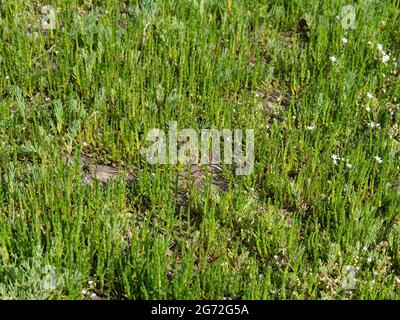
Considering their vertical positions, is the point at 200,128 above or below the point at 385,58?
below

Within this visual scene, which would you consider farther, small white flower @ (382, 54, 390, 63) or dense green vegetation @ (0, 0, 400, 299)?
small white flower @ (382, 54, 390, 63)

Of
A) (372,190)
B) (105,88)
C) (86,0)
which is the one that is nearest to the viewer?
(372,190)

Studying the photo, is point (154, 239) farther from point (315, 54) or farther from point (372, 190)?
point (315, 54)

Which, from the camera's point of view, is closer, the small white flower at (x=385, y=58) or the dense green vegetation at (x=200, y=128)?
Result: the dense green vegetation at (x=200, y=128)

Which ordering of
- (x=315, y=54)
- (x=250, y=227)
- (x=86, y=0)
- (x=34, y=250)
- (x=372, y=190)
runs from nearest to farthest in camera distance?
(x=34, y=250) < (x=250, y=227) < (x=372, y=190) < (x=315, y=54) < (x=86, y=0)

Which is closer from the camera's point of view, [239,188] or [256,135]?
[239,188]

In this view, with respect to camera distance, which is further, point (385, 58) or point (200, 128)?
point (385, 58)

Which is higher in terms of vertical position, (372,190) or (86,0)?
(86,0)

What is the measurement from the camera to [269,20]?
8.93m

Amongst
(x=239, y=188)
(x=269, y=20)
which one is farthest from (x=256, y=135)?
(x=269, y=20)

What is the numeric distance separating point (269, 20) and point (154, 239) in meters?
4.38
